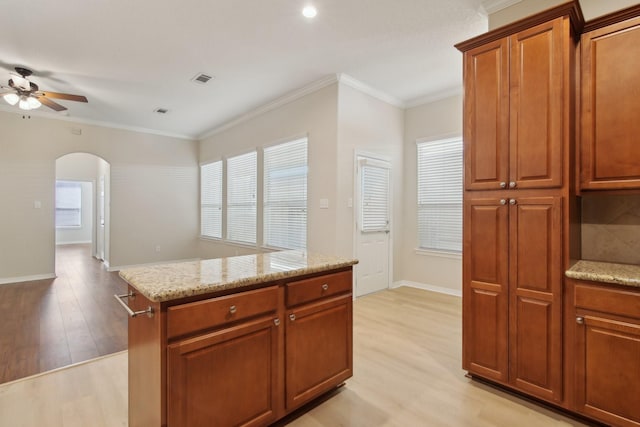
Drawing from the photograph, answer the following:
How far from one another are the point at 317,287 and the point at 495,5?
273cm

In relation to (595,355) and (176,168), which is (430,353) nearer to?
(595,355)

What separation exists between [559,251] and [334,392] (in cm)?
168

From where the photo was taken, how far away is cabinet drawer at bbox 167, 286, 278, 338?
1328 millimetres

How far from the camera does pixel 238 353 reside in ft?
5.03

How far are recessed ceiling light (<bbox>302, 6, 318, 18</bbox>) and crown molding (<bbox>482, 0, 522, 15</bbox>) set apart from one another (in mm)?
1420

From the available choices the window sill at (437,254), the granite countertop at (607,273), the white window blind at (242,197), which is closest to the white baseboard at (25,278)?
the white window blind at (242,197)

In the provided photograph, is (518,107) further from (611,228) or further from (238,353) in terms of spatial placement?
(238,353)

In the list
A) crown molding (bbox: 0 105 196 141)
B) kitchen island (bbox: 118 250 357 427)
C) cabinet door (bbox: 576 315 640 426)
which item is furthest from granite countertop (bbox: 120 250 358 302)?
crown molding (bbox: 0 105 196 141)

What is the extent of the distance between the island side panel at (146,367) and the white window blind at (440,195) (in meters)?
3.99

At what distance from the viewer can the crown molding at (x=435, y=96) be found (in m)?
4.38

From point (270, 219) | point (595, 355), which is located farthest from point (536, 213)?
point (270, 219)

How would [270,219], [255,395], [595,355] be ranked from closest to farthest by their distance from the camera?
[255,395], [595,355], [270,219]

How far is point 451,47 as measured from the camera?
3357mm

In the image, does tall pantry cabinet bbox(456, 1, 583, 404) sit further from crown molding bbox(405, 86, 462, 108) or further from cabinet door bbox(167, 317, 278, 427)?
crown molding bbox(405, 86, 462, 108)
